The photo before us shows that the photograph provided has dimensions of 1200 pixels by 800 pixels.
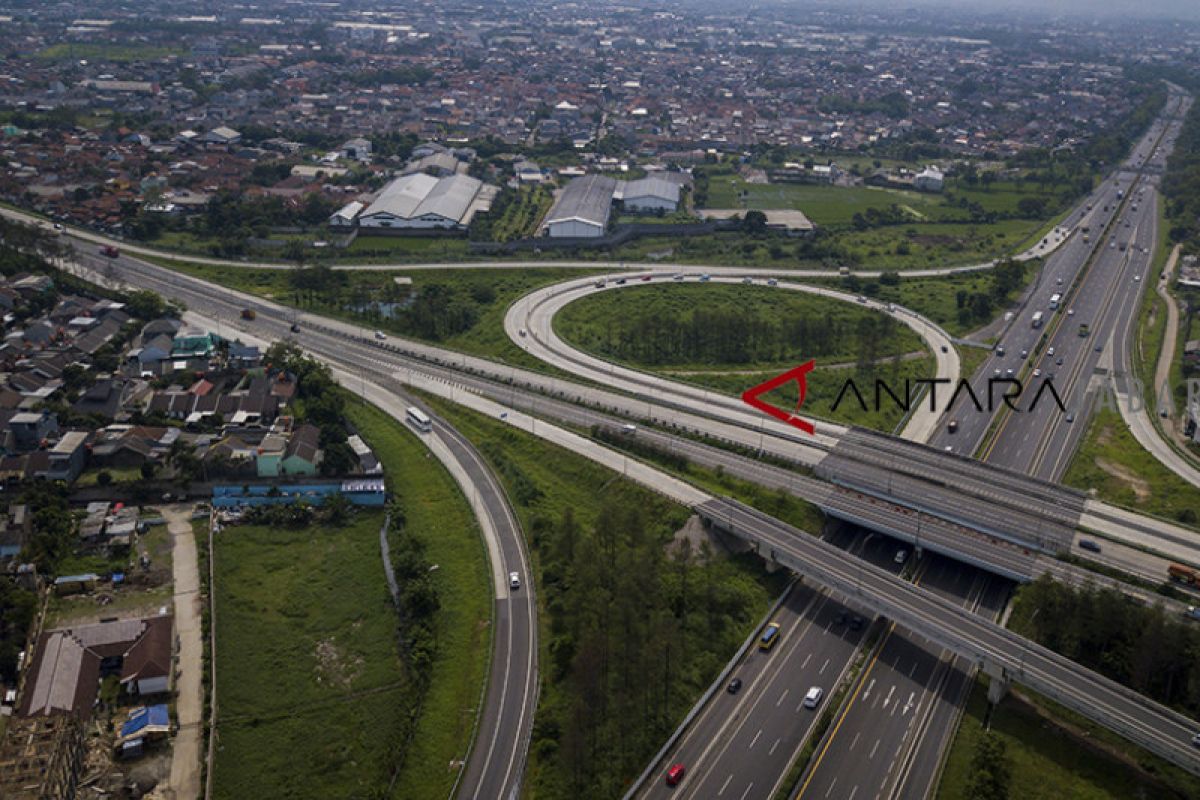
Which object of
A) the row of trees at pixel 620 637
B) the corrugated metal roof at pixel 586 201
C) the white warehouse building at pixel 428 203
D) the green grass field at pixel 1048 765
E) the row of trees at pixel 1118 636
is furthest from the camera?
the corrugated metal roof at pixel 586 201

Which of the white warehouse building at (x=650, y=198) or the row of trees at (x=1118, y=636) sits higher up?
the white warehouse building at (x=650, y=198)

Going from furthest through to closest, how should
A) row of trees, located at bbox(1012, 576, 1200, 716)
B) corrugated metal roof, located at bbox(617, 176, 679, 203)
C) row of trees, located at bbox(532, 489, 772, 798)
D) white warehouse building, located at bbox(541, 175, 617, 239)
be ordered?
corrugated metal roof, located at bbox(617, 176, 679, 203), white warehouse building, located at bbox(541, 175, 617, 239), row of trees, located at bbox(1012, 576, 1200, 716), row of trees, located at bbox(532, 489, 772, 798)

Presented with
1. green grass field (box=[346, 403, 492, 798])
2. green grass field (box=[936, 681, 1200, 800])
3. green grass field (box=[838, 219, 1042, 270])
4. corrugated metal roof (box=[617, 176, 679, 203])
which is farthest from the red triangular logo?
corrugated metal roof (box=[617, 176, 679, 203])

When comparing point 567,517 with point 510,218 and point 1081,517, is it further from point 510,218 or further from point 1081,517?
point 510,218

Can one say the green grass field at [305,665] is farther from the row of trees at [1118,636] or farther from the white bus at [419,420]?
the row of trees at [1118,636]

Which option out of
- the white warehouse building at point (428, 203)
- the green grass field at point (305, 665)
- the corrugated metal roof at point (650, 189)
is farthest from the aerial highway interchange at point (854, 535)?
the corrugated metal roof at point (650, 189)

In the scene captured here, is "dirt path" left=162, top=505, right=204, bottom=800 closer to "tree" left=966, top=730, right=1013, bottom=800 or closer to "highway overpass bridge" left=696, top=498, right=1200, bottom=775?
"highway overpass bridge" left=696, top=498, right=1200, bottom=775
